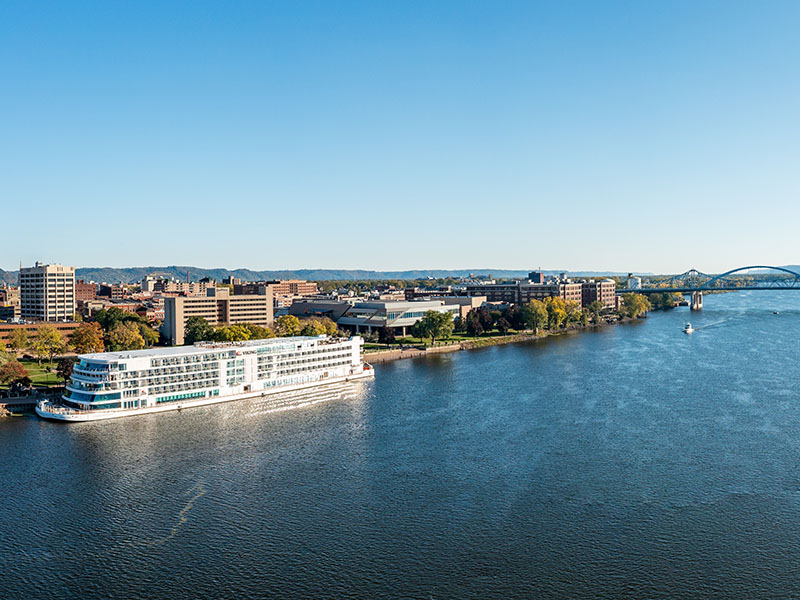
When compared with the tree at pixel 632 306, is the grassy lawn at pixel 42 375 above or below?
below

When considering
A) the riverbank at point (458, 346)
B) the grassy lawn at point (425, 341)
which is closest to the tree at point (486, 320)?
the grassy lawn at point (425, 341)

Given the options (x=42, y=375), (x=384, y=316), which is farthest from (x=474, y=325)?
(x=42, y=375)

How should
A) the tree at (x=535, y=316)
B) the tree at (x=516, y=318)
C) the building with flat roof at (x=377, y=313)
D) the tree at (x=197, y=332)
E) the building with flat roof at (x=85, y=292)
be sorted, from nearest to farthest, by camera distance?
1. the tree at (x=197, y=332)
2. the building with flat roof at (x=377, y=313)
3. the tree at (x=535, y=316)
4. the tree at (x=516, y=318)
5. the building with flat roof at (x=85, y=292)

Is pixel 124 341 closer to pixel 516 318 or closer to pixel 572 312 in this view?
pixel 516 318

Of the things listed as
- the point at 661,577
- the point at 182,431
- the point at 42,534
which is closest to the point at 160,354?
the point at 182,431

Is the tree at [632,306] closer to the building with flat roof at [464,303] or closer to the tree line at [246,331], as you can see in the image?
the building with flat roof at [464,303]

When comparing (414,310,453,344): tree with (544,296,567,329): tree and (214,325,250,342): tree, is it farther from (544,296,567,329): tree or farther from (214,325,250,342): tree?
(544,296,567,329): tree
